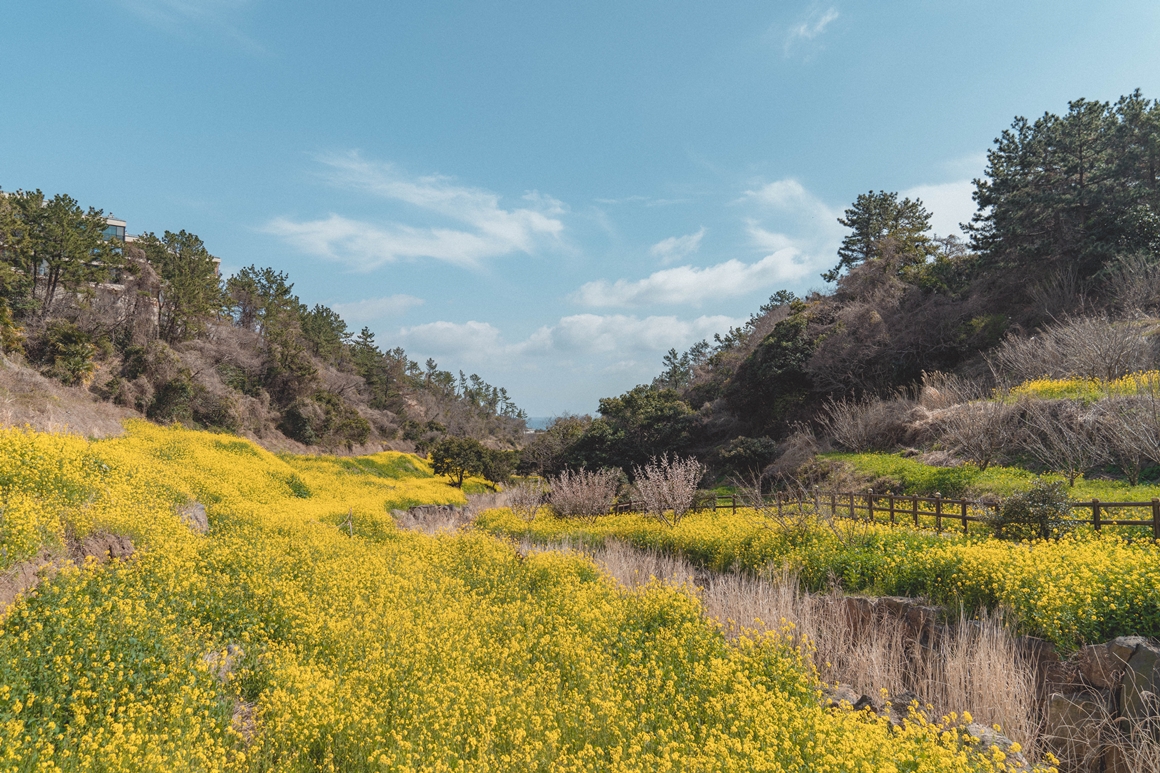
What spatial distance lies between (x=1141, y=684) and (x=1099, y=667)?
453 millimetres

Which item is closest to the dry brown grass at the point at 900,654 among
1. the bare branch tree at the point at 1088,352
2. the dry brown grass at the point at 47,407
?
the bare branch tree at the point at 1088,352

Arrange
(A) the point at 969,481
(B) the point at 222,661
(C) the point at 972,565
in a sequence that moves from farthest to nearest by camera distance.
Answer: (A) the point at 969,481, (C) the point at 972,565, (B) the point at 222,661

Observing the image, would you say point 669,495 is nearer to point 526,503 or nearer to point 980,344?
point 526,503

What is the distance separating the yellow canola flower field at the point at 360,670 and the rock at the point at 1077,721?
117 centimetres

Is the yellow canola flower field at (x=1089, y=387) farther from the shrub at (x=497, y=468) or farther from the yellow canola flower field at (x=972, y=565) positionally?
the shrub at (x=497, y=468)

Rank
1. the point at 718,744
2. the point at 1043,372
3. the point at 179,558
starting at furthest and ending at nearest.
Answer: the point at 1043,372 < the point at 179,558 < the point at 718,744

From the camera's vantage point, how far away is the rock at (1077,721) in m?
5.59

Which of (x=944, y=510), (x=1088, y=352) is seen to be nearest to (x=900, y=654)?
(x=944, y=510)

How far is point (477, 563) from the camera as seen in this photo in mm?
11672

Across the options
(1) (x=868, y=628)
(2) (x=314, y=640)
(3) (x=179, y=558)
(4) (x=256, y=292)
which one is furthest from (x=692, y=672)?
(4) (x=256, y=292)

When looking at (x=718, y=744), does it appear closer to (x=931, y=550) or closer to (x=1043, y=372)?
(x=931, y=550)

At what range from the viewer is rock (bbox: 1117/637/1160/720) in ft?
17.6

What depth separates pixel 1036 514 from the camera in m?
9.74

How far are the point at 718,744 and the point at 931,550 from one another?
6577mm
